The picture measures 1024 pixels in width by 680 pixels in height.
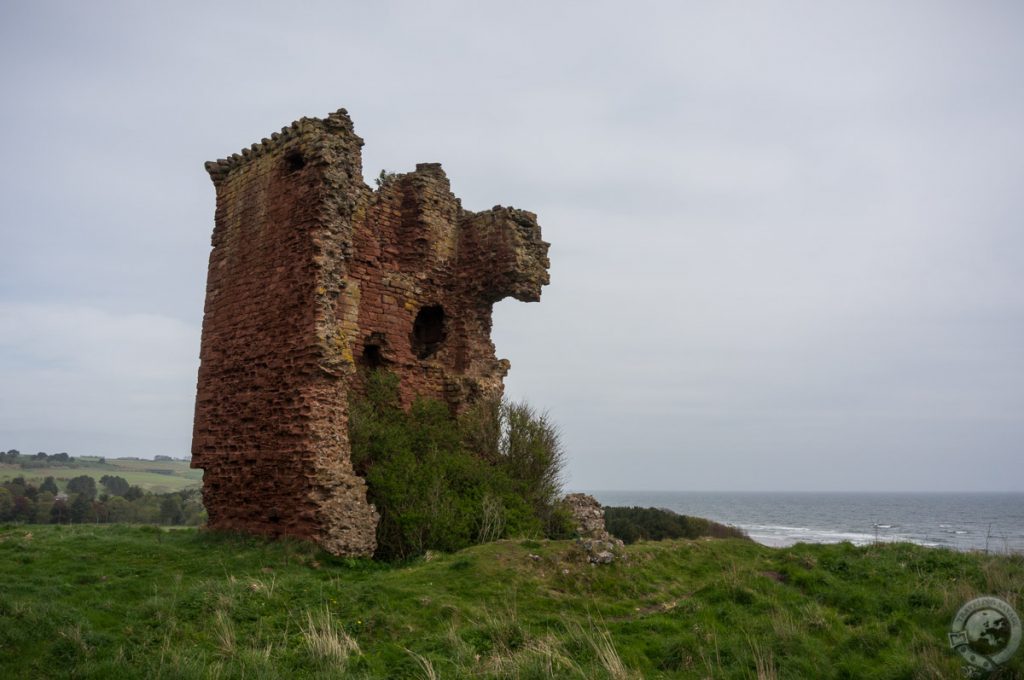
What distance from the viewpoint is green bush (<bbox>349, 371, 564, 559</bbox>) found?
37.4 ft

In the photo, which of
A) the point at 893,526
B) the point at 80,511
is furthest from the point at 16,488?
the point at 893,526

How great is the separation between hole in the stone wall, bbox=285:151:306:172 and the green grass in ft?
21.9

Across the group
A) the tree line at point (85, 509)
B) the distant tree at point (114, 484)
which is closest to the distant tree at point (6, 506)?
the tree line at point (85, 509)

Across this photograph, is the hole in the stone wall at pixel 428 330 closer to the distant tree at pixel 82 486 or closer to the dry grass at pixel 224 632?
the dry grass at pixel 224 632

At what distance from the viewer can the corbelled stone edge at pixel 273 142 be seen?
39.9ft

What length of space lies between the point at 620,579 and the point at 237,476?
A: 7064 mm

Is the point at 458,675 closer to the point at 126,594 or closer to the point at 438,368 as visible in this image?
the point at 126,594

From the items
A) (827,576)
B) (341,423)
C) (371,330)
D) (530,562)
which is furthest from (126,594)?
(827,576)

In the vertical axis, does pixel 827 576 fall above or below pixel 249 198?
below

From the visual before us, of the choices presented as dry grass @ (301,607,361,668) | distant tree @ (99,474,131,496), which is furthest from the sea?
distant tree @ (99,474,131,496)

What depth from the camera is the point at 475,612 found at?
7465mm

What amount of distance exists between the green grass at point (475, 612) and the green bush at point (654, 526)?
1334cm

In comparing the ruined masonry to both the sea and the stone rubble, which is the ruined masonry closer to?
the stone rubble

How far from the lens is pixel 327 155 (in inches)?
459
